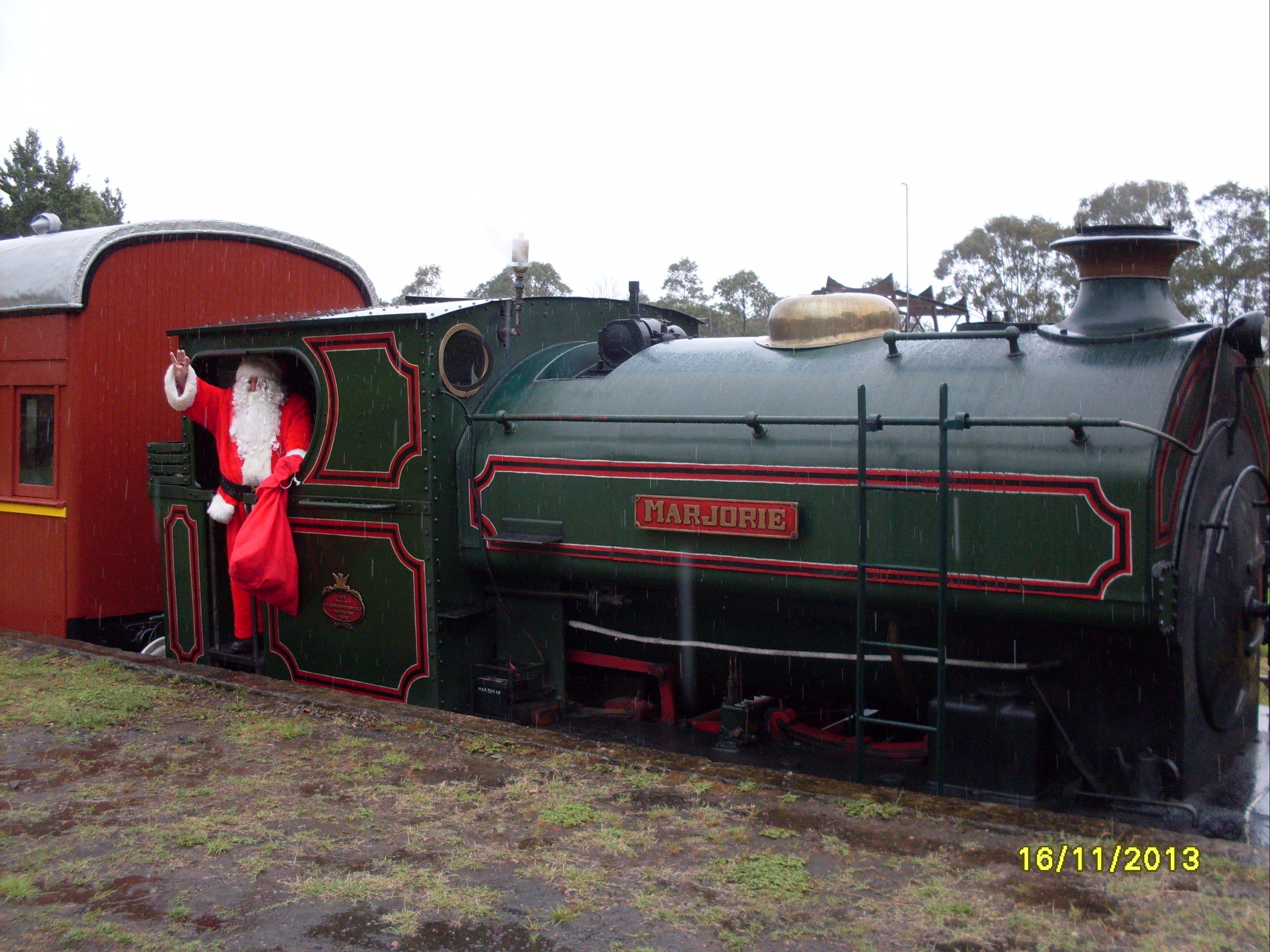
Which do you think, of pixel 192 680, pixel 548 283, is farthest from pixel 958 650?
pixel 548 283

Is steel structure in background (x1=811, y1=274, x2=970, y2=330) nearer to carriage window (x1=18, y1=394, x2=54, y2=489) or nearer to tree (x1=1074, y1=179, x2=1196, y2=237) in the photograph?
carriage window (x1=18, y1=394, x2=54, y2=489)

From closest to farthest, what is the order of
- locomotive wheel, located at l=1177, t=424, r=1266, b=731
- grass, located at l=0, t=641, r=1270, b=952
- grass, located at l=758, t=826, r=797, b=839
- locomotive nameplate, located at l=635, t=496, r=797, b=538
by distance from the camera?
grass, located at l=0, t=641, r=1270, b=952 → grass, located at l=758, t=826, r=797, b=839 → locomotive wheel, located at l=1177, t=424, r=1266, b=731 → locomotive nameplate, located at l=635, t=496, r=797, b=538

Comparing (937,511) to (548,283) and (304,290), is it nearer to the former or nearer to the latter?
(304,290)

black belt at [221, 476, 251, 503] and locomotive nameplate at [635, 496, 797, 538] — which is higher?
black belt at [221, 476, 251, 503]

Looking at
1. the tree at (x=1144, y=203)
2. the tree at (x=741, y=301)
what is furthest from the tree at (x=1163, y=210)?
the tree at (x=741, y=301)

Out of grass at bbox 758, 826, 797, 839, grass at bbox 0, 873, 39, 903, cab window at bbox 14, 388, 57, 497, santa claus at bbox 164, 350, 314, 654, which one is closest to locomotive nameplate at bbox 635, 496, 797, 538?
grass at bbox 758, 826, 797, 839

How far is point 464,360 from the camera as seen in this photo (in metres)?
5.58

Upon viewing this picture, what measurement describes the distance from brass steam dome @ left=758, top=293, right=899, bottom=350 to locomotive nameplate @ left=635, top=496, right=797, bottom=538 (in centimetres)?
86

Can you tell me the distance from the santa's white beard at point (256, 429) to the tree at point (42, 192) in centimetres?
2278

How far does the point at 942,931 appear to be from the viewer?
9.29ft

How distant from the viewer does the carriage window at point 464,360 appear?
545 centimetres

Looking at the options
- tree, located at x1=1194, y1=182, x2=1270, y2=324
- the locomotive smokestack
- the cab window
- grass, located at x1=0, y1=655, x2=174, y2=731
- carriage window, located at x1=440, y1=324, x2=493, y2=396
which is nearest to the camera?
the locomotive smokestack
